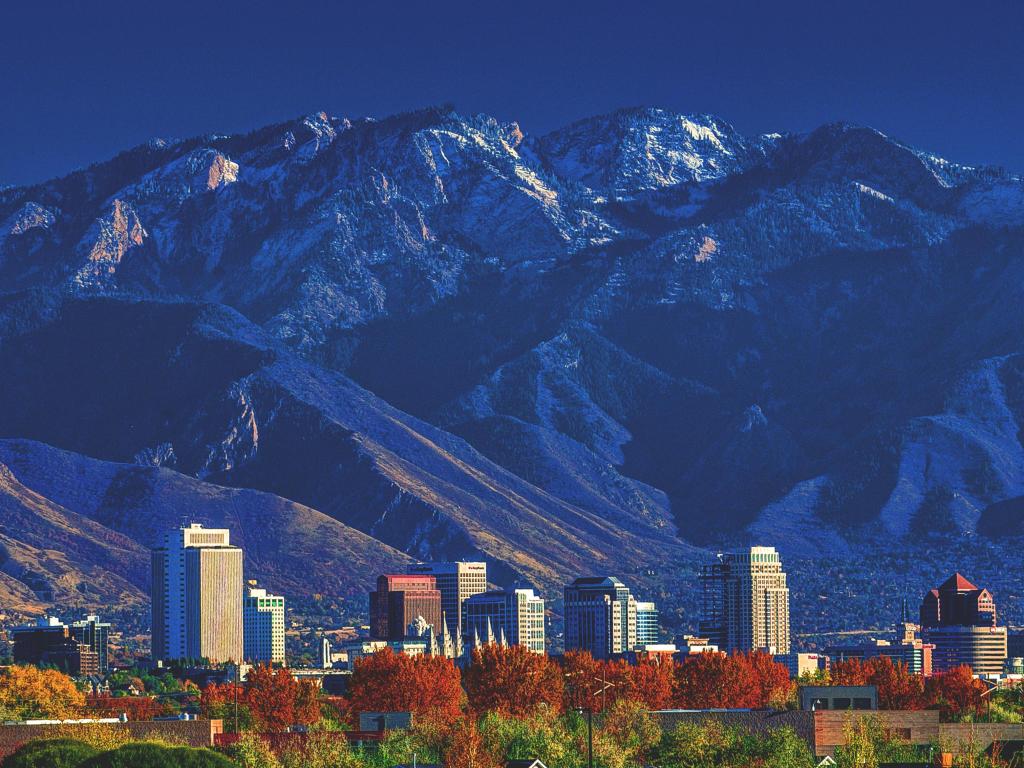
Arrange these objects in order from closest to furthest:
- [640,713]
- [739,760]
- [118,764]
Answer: [118,764] < [739,760] < [640,713]

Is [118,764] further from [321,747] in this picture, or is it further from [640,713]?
[640,713]

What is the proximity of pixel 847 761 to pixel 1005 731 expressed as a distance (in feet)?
116

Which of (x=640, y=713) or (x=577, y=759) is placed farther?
(x=640, y=713)

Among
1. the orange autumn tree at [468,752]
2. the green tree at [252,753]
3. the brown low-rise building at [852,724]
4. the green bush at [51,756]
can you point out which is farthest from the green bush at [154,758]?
the brown low-rise building at [852,724]

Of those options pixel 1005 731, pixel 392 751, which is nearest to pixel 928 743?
pixel 1005 731

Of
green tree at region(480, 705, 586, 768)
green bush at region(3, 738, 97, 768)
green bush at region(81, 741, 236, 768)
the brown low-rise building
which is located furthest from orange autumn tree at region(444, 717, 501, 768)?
green bush at region(3, 738, 97, 768)

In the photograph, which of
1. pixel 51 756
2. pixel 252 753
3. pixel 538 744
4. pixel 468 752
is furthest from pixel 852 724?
pixel 51 756

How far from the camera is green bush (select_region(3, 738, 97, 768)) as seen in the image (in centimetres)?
16475

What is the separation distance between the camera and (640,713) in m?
197

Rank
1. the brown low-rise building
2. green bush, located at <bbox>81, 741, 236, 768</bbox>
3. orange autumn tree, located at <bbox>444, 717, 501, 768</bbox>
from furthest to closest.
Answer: the brown low-rise building, orange autumn tree, located at <bbox>444, 717, 501, 768</bbox>, green bush, located at <bbox>81, 741, 236, 768</bbox>

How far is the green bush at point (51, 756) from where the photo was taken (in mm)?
164750

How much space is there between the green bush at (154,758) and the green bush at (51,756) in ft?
12.0

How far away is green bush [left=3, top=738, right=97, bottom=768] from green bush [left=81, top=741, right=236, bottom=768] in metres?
3.65

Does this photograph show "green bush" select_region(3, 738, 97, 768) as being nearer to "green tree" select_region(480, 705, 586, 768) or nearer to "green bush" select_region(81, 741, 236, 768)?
"green bush" select_region(81, 741, 236, 768)
